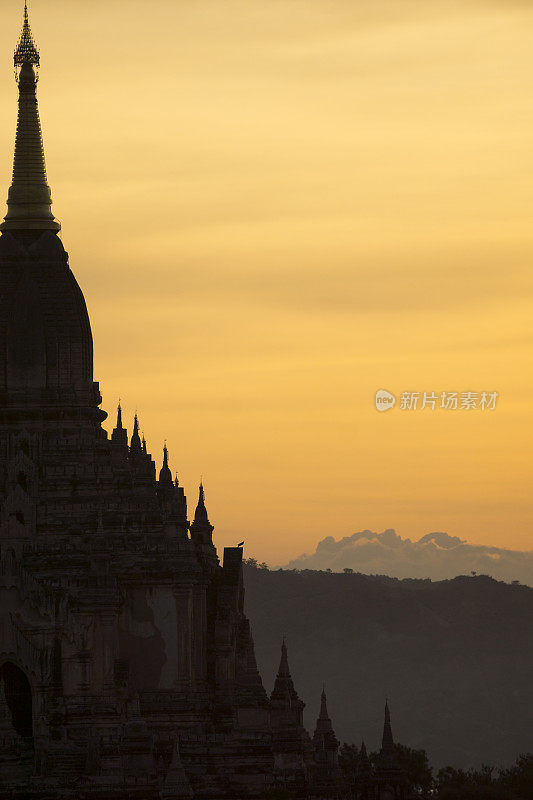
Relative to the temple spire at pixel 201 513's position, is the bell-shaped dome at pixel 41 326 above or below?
above

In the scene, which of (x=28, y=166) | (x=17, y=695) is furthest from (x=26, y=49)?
(x=17, y=695)

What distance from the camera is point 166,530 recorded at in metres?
105

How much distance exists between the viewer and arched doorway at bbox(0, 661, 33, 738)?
100812mm

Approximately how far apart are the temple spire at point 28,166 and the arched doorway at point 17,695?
20.5 m

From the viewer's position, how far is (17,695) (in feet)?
332

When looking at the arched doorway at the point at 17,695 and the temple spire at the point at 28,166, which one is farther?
the temple spire at the point at 28,166

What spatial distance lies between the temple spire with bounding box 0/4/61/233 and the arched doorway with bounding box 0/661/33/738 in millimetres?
20524

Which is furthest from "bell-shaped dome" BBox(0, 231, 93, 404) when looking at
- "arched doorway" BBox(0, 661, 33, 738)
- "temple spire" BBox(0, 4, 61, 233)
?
"arched doorway" BBox(0, 661, 33, 738)

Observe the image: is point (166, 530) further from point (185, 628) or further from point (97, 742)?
point (97, 742)

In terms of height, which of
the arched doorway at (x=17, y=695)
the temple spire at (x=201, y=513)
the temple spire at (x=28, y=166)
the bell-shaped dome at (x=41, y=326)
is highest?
the temple spire at (x=28, y=166)

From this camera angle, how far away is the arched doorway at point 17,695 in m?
101

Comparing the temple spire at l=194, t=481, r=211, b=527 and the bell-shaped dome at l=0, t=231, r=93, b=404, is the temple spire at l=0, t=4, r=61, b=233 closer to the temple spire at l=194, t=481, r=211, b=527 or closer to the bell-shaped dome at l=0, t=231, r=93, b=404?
the bell-shaped dome at l=0, t=231, r=93, b=404

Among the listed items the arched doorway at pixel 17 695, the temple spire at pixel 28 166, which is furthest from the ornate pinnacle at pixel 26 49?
the arched doorway at pixel 17 695

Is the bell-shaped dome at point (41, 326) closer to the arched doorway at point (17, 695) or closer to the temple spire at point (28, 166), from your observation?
the temple spire at point (28, 166)
